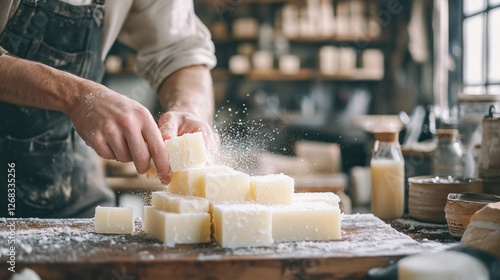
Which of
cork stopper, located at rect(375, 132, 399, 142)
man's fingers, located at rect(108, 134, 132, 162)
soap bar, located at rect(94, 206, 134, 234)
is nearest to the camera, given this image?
man's fingers, located at rect(108, 134, 132, 162)

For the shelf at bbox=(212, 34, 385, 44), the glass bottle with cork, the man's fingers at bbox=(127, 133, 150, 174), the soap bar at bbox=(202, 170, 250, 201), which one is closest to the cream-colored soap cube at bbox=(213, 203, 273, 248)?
the soap bar at bbox=(202, 170, 250, 201)

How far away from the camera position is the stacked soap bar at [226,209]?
4.77 feet

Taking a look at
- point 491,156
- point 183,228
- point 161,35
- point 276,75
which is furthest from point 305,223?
point 276,75

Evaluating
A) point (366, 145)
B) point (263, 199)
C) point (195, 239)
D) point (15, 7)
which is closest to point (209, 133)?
point (263, 199)

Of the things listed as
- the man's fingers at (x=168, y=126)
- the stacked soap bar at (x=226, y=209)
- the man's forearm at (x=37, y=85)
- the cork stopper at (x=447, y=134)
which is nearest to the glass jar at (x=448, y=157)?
the cork stopper at (x=447, y=134)

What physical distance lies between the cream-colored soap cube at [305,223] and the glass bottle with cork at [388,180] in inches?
19.6

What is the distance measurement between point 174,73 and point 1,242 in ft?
3.76

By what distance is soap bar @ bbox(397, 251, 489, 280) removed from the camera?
3.41 feet

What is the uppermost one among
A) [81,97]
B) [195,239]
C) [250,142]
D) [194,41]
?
[194,41]

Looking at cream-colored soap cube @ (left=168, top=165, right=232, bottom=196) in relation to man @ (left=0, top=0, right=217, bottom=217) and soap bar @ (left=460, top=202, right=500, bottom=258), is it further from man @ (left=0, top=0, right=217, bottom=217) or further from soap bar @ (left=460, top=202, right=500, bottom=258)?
soap bar @ (left=460, top=202, right=500, bottom=258)

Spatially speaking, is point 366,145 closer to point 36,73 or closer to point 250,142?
point 250,142

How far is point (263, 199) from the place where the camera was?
5.36 feet

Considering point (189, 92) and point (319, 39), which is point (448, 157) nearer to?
point (189, 92)

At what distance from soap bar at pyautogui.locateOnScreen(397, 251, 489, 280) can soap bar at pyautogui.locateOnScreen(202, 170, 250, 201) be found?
0.60m
